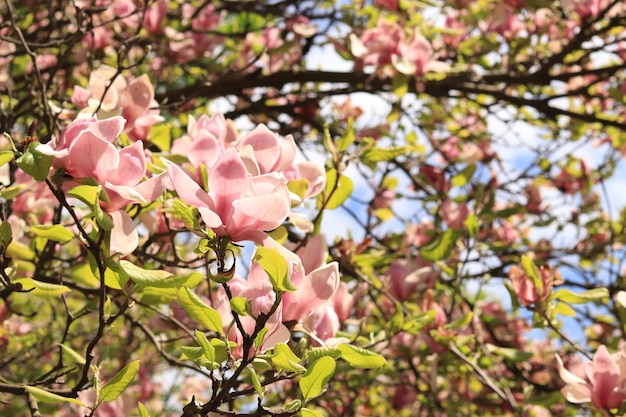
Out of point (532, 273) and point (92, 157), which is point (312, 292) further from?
point (532, 273)

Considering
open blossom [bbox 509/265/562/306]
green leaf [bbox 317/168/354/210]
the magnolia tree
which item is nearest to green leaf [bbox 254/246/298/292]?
the magnolia tree

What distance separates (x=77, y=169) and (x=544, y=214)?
2720 millimetres

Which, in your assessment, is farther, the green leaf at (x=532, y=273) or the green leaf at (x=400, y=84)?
the green leaf at (x=400, y=84)

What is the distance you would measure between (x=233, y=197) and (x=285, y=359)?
0.67 feet

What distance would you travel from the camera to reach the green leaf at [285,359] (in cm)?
77

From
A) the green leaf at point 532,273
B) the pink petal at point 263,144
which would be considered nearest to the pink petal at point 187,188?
the pink petal at point 263,144

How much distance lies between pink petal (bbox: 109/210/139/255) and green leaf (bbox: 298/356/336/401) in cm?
30

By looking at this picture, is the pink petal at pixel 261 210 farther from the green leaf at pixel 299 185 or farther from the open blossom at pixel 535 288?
the open blossom at pixel 535 288

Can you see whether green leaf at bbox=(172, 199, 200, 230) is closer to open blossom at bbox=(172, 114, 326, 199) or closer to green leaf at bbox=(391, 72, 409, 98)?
open blossom at bbox=(172, 114, 326, 199)

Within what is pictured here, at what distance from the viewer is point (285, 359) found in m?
0.77

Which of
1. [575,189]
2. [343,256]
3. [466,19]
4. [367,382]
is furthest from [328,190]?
[575,189]

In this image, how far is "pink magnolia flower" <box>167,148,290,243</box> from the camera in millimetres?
792

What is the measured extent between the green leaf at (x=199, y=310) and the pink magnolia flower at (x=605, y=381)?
2.42 feet

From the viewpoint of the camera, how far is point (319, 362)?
2.61 ft
